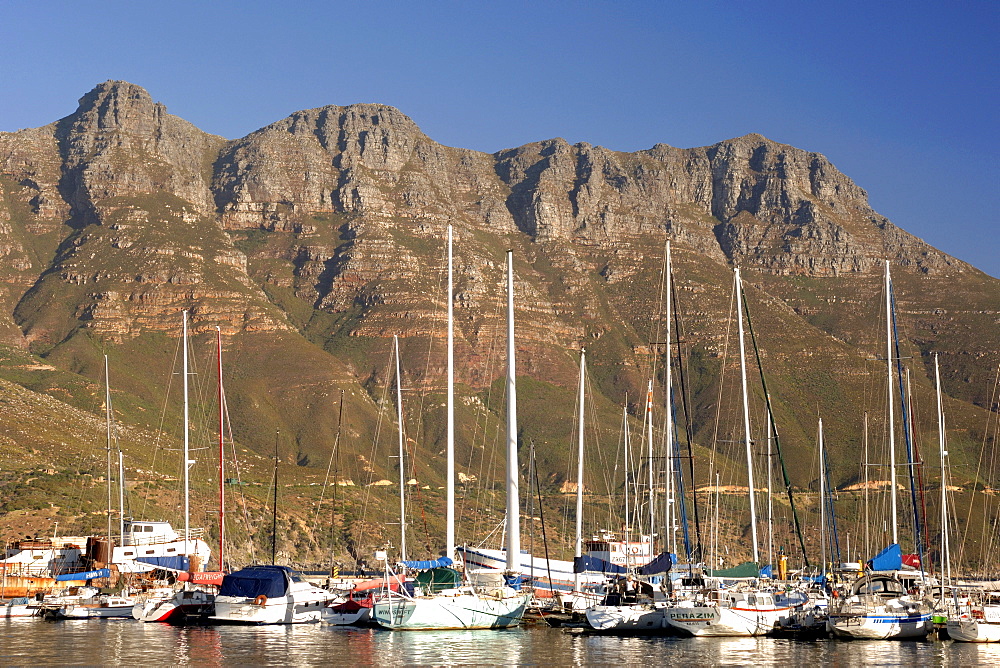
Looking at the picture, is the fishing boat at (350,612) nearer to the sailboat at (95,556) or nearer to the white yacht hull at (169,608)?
the white yacht hull at (169,608)

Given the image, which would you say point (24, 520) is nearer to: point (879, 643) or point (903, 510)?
point (879, 643)

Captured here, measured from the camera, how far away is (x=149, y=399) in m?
184

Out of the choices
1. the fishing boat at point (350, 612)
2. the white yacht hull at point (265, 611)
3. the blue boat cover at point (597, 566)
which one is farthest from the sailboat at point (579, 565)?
the white yacht hull at point (265, 611)

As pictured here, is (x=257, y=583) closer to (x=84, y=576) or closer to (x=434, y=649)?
(x=434, y=649)

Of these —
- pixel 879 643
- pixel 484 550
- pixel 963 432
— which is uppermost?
pixel 963 432

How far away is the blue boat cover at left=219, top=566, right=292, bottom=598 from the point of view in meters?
66.0

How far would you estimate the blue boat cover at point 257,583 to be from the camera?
66000 mm

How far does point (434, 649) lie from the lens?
5172 cm

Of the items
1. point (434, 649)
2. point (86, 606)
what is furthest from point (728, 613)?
point (86, 606)

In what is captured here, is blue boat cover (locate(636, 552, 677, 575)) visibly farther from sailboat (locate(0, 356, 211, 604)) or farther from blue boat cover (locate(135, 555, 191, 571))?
blue boat cover (locate(135, 555, 191, 571))

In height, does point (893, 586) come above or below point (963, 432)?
below

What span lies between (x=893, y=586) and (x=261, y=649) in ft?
97.9

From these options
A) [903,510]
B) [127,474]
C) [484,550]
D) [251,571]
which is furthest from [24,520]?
[903,510]

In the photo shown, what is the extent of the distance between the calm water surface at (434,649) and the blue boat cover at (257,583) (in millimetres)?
2820
